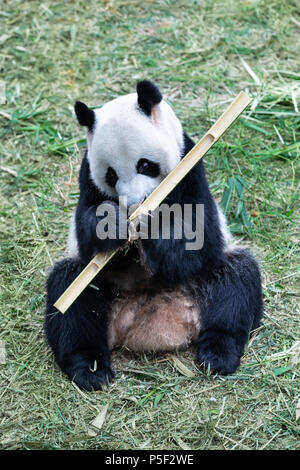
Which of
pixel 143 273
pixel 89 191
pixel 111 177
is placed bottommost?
pixel 143 273

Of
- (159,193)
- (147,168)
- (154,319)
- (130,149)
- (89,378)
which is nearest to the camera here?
(159,193)

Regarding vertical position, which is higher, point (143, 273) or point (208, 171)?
point (143, 273)

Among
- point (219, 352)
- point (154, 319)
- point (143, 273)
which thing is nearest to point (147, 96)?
point (143, 273)

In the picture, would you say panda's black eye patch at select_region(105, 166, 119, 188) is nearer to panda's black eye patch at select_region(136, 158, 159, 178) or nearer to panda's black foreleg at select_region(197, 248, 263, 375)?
panda's black eye patch at select_region(136, 158, 159, 178)

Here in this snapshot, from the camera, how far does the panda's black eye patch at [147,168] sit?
16.0ft

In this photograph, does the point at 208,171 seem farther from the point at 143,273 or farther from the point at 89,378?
the point at 89,378

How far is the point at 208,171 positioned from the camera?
7.48 m

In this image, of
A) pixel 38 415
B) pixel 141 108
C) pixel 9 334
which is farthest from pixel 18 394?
pixel 141 108

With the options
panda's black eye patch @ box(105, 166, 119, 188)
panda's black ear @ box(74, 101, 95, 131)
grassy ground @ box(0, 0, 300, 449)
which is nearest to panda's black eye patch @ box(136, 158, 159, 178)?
panda's black eye patch @ box(105, 166, 119, 188)

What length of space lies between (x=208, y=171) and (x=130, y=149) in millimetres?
2794

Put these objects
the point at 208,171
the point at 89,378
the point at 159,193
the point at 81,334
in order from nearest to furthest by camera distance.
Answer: the point at 159,193, the point at 89,378, the point at 81,334, the point at 208,171

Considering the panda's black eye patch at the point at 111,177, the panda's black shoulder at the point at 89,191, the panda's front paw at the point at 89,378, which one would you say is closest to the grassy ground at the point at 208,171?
the panda's front paw at the point at 89,378

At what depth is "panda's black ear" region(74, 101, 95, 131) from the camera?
16.3 feet

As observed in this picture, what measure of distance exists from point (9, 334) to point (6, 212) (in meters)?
1.83
